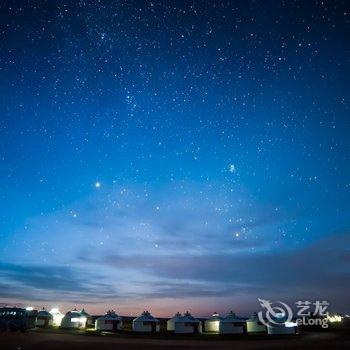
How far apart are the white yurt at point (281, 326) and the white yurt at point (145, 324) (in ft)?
71.0

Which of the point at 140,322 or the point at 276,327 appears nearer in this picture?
the point at 276,327

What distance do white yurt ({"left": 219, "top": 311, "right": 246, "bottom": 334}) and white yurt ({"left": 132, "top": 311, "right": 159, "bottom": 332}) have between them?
12.6 m

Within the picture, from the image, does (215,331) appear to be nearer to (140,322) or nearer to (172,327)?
(172,327)

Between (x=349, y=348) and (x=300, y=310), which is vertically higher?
(x=300, y=310)

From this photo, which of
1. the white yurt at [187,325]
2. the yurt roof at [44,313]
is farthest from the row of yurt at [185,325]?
the yurt roof at [44,313]

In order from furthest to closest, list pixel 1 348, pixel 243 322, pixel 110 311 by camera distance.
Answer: pixel 110 311, pixel 243 322, pixel 1 348

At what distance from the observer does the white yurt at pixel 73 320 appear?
70250 mm

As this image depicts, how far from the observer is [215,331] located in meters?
71.6

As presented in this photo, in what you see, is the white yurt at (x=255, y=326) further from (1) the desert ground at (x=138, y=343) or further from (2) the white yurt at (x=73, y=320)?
(2) the white yurt at (x=73, y=320)

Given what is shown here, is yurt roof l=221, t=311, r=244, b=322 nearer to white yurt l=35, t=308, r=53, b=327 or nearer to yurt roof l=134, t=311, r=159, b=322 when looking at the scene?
yurt roof l=134, t=311, r=159, b=322

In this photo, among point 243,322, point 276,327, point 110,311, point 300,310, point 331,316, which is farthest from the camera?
point 331,316

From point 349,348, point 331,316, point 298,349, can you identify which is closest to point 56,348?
point 298,349

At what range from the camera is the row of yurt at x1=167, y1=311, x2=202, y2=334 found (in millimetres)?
65562

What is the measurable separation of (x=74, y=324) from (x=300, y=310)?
1714 inches
